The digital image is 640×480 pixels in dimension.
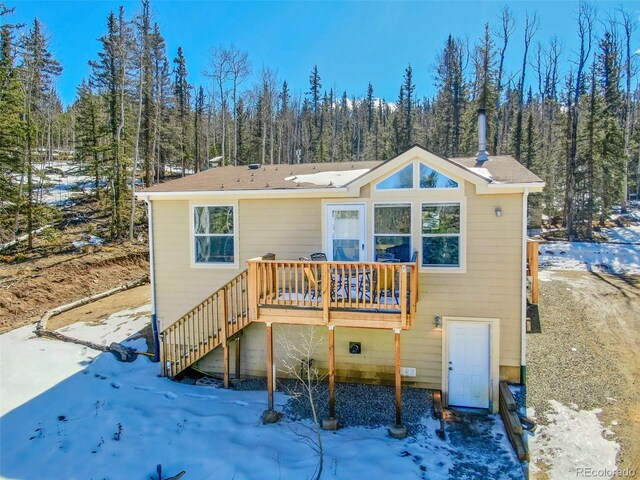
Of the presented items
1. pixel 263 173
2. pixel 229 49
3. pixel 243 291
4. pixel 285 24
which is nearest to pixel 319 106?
pixel 229 49

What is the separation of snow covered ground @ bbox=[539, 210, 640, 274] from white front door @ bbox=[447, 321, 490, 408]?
39.3 ft

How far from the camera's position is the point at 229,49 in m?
28.7

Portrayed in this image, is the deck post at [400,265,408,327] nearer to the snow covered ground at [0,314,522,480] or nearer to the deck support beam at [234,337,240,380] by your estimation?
the snow covered ground at [0,314,522,480]

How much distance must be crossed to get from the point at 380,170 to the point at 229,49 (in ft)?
83.2

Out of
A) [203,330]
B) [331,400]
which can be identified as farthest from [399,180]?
[203,330]

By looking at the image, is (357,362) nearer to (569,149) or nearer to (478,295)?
(478,295)

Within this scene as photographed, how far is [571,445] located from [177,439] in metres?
6.89

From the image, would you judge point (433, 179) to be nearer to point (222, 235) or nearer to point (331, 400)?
point (331, 400)

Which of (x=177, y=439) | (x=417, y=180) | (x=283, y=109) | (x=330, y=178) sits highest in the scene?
(x=283, y=109)

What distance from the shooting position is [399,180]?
8461 millimetres

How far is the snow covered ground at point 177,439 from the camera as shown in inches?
235

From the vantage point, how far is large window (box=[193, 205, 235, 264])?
951 centimetres

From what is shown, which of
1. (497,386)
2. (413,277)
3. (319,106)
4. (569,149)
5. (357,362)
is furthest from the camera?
(319,106)

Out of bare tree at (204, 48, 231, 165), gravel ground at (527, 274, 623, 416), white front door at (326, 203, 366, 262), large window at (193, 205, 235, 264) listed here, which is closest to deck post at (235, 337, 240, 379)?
large window at (193, 205, 235, 264)
